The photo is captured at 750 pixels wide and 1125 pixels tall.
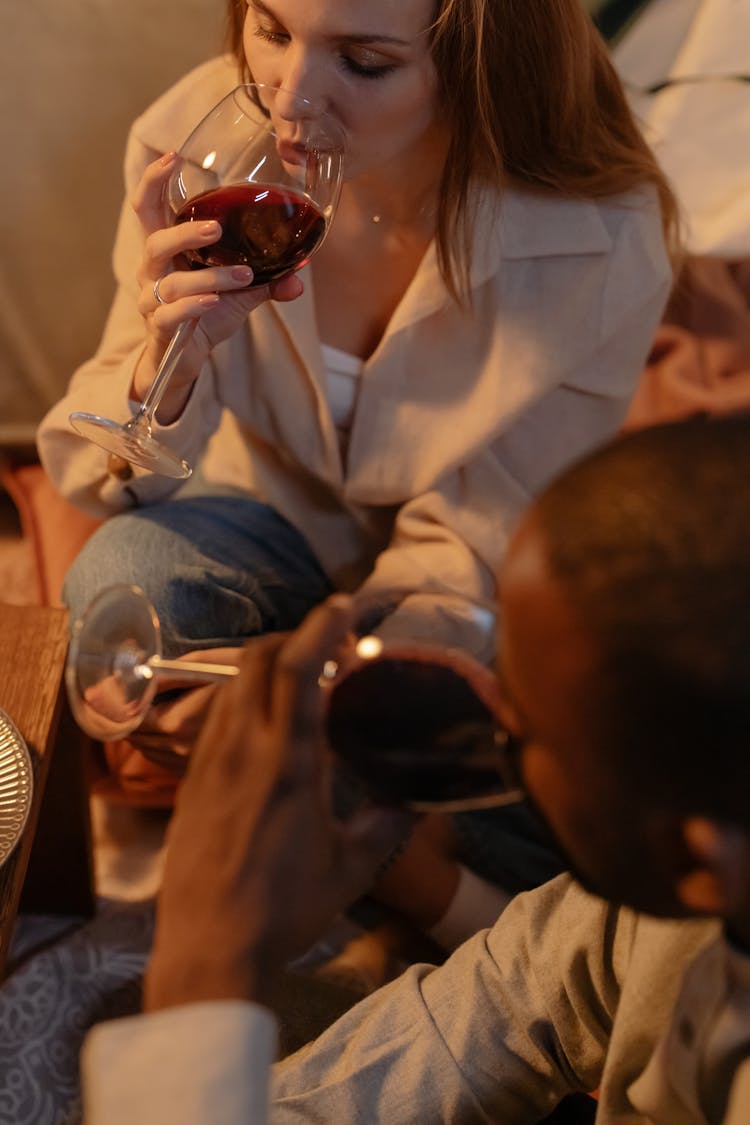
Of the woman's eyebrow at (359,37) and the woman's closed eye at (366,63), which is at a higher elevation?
the woman's eyebrow at (359,37)

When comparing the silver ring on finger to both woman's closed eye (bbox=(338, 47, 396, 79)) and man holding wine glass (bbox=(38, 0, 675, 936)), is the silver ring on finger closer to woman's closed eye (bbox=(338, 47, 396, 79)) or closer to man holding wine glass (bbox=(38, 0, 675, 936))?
man holding wine glass (bbox=(38, 0, 675, 936))

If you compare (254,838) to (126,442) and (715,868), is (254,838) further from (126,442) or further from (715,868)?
(126,442)

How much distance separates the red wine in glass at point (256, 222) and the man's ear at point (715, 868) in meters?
0.65

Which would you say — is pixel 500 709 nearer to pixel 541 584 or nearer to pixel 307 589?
pixel 541 584

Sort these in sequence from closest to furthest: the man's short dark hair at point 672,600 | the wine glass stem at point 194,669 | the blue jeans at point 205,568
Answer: the man's short dark hair at point 672,600 → the wine glass stem at point 194,669 → the blue jeans at point 205,568

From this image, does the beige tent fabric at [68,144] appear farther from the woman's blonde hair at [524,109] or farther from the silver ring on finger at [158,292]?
the silver ring on finger at [158,292]

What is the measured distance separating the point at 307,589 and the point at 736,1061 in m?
0.85

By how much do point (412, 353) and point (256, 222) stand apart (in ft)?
1.11

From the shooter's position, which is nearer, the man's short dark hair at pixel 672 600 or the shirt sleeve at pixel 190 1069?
the man's short dark hair at pixel 672 600

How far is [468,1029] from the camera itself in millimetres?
852

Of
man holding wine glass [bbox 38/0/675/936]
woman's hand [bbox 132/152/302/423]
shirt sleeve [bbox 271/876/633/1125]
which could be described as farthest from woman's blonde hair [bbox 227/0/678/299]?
shirt sleeve [bbox 271/876/633/1125]

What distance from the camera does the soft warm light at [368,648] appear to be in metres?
0.67

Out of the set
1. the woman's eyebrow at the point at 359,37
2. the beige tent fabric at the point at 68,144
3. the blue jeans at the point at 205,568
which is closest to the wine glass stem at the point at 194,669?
the blue jeans at the point at 205,568

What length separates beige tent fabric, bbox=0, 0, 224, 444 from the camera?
58.2 inches
